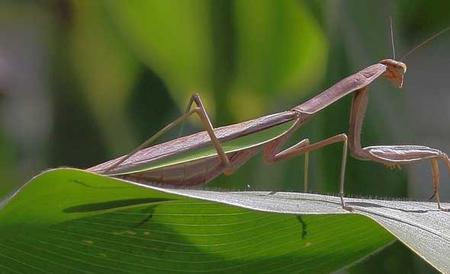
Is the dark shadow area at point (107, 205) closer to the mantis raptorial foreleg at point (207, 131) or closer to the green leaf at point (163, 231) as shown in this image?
the green leaf at point (163, 231)

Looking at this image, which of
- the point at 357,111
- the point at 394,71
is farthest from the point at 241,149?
the point at 394,71

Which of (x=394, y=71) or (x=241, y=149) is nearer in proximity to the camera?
(x=241, y=149)

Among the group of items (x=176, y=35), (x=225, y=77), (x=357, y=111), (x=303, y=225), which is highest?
(x=176, y=35)

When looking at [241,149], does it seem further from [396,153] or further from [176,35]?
[176,35]

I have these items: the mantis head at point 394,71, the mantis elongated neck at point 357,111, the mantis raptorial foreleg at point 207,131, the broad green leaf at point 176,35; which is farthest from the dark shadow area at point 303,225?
the broad green leaf at point 176,35

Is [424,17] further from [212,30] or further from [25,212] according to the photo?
[25,212]

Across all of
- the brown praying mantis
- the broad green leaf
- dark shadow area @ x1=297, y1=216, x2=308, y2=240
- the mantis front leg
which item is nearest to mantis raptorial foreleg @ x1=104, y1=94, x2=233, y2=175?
the brown praying mantis

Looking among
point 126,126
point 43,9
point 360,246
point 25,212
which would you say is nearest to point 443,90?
point 126,126

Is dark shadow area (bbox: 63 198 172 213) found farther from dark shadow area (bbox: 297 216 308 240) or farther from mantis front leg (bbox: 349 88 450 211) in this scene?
mantis front leg (bbox: 349 88 450 211)
